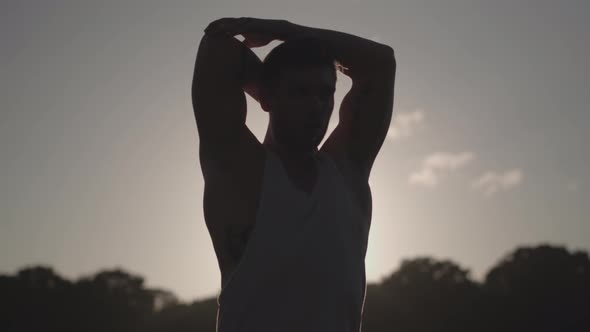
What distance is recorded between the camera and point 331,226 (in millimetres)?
3086

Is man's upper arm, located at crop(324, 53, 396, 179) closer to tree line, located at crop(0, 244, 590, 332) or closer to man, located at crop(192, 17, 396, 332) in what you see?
man, located at crop(192, 17, 396, 332)

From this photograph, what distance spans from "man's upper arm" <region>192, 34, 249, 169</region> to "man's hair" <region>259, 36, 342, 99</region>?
→ 0.62 ft

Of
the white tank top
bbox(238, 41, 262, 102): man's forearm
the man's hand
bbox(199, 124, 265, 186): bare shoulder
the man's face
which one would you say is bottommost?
the white tank top

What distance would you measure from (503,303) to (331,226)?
4944cm

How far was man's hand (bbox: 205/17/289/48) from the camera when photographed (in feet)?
10.6

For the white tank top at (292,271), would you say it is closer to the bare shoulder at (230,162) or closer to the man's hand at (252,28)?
the bare shoulder at (230,162)

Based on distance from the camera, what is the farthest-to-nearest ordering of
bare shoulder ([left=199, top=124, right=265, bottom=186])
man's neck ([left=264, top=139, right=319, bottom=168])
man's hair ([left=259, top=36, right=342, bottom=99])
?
man's neck ([left=264, top=139, right=319, bottom=168])
man's hair ([left=259, top=36, right=342, bottom=99])
bare shoulder ([left=199, top=124, right=265, bottom=186])

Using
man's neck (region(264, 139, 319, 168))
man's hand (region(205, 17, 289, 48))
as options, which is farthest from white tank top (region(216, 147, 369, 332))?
man's hand (region(205, 17, 289, 48))

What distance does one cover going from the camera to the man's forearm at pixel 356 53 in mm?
3371

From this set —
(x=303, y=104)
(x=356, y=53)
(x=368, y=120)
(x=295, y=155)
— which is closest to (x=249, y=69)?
(x=303, y=104)

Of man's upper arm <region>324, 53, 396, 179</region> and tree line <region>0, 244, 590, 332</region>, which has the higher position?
tree line <region>0, 244, 590, 332</region>

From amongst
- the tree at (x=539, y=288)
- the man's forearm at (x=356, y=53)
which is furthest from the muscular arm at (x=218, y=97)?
the tree at (x=539, y=288)

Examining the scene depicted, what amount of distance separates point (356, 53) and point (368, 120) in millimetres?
326

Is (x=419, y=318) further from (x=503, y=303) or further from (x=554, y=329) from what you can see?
(x=554, y=329)
